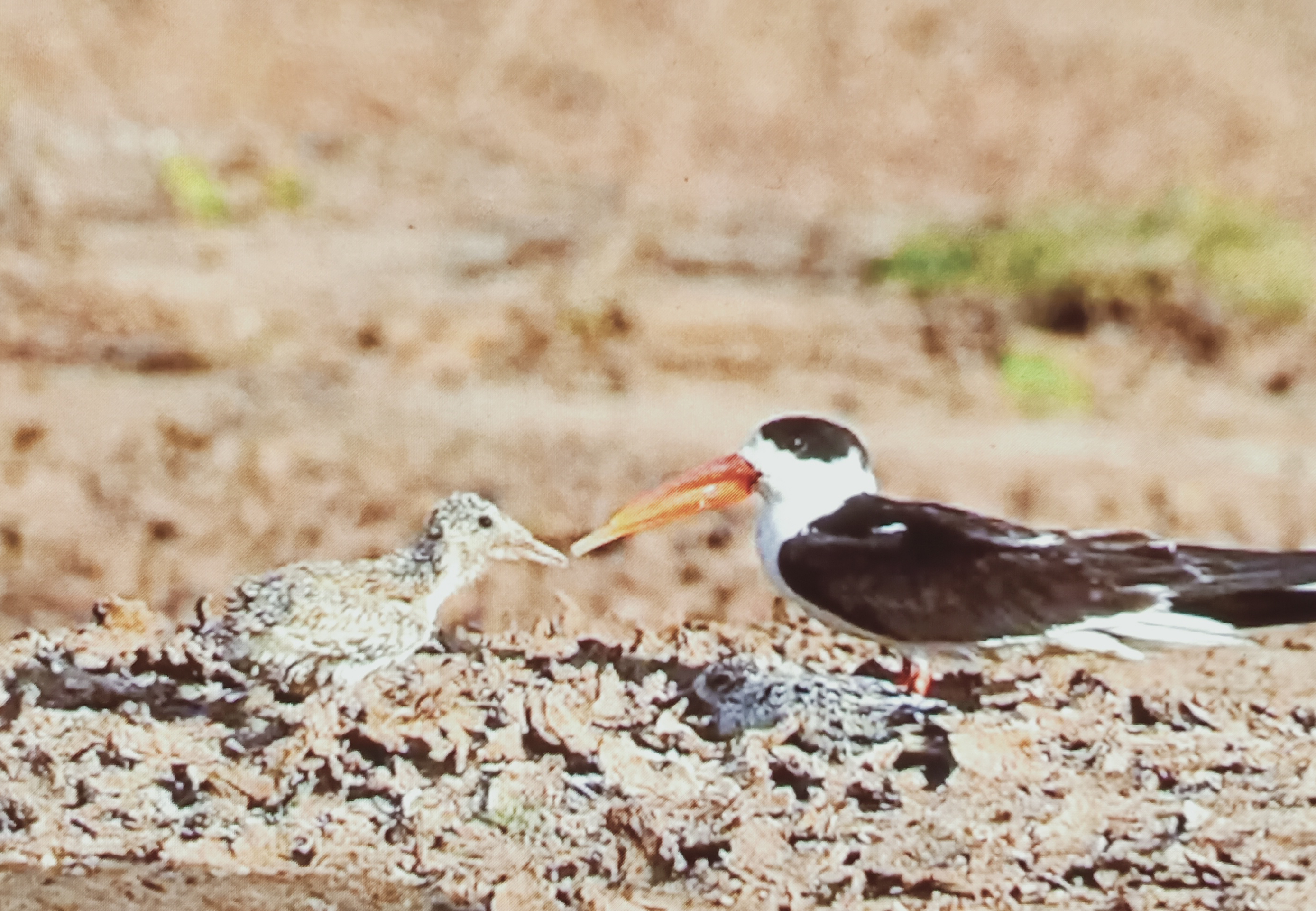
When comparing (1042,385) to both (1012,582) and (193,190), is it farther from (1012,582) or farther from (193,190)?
(193,190)

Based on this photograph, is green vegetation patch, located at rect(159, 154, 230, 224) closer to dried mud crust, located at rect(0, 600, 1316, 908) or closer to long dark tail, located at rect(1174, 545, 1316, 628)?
dried mud crust, located at rect(0, 600, 1316, 908)

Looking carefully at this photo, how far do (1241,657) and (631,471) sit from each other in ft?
3.99

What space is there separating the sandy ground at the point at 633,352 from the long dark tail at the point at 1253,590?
0.18 meters

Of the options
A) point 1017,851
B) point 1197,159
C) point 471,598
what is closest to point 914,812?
point 1017,851

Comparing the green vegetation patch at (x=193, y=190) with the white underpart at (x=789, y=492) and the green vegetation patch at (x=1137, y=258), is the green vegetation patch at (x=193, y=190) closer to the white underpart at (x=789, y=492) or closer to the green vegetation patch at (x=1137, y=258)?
the green vegetation patch at (x=1137, y=258)

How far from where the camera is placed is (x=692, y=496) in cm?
331

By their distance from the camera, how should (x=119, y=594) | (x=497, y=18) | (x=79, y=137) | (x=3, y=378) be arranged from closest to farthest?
(x=119, y=594) → (x=3, y=378) → (x=79, y=137) → (x=497, y=18)

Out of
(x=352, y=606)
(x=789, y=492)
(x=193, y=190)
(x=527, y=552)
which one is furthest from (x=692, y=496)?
(x=193, y=190)

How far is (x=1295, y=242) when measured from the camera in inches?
184

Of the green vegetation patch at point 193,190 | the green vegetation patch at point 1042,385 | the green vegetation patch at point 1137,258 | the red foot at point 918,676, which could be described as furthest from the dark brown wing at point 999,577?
the green vegetation patch at point 193,190

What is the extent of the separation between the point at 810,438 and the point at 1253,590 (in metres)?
0.70

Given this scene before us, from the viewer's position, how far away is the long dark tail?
3.04 m

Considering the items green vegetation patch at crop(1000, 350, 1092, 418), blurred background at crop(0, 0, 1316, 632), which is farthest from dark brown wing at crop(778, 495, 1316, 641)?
green vegetation patch at crop(1000, 350, 1092, 418)

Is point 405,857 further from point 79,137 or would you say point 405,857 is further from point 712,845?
point 79,137
